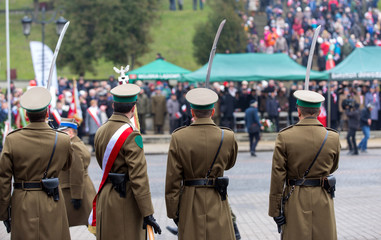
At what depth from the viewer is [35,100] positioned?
6570mm

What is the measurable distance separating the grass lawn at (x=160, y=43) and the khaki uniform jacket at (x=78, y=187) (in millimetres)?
44199

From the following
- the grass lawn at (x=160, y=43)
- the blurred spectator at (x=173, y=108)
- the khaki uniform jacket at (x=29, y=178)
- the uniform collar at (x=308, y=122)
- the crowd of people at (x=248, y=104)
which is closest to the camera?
the khaki uniform jacket at (x=29, y=178)

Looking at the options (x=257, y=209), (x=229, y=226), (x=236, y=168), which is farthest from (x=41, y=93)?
(x=236, y=168)

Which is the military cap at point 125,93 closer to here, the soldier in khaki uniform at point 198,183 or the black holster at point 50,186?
the soldier in khaki uniform at point 198,183

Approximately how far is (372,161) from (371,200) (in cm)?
674

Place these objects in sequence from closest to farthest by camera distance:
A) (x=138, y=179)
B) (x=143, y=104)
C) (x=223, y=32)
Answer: (x=138, y=179)
(x=143, y=104)
(x=223, y=32)

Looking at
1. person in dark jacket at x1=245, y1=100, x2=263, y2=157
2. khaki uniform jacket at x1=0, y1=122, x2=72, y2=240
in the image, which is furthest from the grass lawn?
khaki uniform jacket at x1=0, y1=122, x2=72, y2=240

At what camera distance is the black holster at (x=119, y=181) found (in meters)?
6.29

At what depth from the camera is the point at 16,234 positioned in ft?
21.2

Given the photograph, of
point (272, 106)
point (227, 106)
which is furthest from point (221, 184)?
point (272, 106)

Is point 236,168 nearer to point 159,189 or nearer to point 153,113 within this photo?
point 159,189

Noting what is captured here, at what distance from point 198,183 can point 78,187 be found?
8.25 ft

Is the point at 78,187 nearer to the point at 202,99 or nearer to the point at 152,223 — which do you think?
the point at 152,223

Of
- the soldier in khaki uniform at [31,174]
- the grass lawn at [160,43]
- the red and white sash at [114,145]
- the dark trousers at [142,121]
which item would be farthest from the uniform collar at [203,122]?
the grass lawn at [160,43]
